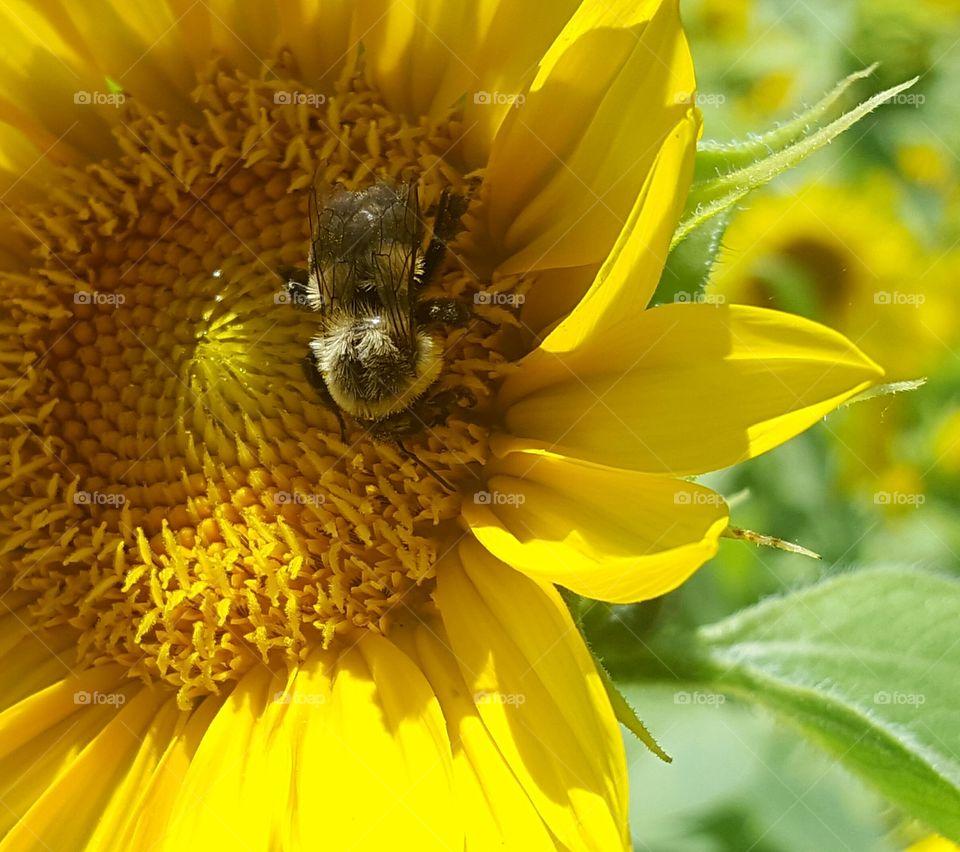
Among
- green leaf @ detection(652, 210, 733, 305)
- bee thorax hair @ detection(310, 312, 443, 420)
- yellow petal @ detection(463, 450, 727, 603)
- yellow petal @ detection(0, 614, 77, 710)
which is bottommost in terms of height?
yellow petal @ detection(463, 450, 727, 603)

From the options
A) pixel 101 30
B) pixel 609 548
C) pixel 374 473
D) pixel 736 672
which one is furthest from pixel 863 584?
pixel 101 30

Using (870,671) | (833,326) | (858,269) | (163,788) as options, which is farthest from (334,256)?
(858,269)

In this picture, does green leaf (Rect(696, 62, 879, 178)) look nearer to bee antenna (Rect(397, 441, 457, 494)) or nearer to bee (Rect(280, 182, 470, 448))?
bee (Rect(280, 182, 470, 448))

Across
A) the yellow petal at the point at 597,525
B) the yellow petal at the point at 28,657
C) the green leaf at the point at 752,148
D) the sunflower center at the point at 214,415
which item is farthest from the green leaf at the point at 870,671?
the yellow petal at the point at 28,657

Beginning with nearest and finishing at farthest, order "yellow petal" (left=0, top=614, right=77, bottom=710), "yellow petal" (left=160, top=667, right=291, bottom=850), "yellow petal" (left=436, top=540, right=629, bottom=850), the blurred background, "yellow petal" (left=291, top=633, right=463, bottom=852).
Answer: "yellow petal" (left=436, top=540, right=629, bottom=850), "yellow petal" (left=291, top=633, right=463, bottom=852), "yellow petal" (left=160, top=667, right=291, bottom=850), "yellow petal" (left=0, top=614, right=77, bottom=710), the blurred background

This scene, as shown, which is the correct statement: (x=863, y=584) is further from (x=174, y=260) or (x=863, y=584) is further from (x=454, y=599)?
(x=174, y=260)

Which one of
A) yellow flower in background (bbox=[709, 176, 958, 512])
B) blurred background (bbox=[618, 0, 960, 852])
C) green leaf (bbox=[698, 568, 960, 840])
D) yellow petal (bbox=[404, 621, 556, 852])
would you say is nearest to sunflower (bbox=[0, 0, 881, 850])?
yellow petal (bbox=[404, 621, 556, 852])

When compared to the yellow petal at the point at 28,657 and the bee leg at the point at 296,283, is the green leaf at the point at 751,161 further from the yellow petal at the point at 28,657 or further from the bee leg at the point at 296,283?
the yellow petal at the point at 28,657
